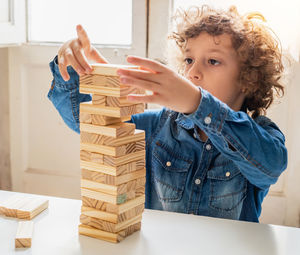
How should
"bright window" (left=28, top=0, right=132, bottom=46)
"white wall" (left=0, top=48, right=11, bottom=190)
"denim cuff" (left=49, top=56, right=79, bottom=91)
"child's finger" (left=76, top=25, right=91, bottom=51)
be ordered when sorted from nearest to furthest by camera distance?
"child's finger" (left=76, top=25, right=91, bottom=51) < "denim cuff" (left=49, top=56, right=79, bottom=91) < "bright window" (left=28, top=0, right=132, bottom=46) < "white wall" (left=0, top=48, right=11, bottom=190)

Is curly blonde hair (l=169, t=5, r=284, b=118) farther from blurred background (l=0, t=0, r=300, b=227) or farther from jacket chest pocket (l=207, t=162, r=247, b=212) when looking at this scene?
blurred background (l=0, t=0, r=300, b=227)

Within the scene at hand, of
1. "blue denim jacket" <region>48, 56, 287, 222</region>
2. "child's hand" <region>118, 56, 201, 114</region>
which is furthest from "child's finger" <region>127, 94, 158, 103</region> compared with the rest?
"blue denim jacket" <region>48, 56, 287, 222</region>

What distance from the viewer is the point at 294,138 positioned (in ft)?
6.64

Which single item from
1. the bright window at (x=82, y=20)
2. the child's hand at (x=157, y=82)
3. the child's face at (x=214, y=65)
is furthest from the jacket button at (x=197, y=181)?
the bright window at (x=82, y=20)

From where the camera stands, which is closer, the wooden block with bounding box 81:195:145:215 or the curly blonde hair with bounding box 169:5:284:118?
the wooden block with bounding box 81:195:145:215

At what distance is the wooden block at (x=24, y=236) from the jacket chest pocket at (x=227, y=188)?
1.91 ft

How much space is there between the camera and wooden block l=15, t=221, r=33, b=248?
32.8 inches

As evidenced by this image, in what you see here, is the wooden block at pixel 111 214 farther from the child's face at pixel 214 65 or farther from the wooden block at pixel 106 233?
the child's face at pixel 214 65

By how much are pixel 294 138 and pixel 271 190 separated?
0.96 feet

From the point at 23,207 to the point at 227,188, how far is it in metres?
0.61

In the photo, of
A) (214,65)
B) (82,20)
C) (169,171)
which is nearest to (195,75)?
(214,65)

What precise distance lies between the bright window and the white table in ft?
4.61

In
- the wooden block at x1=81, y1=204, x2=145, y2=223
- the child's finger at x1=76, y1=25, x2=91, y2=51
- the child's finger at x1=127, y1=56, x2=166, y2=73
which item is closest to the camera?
the child's finger at x1=127, y1=56, x2=166, y2=73

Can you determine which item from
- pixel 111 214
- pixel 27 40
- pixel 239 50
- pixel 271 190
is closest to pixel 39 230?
pixel 111 214
